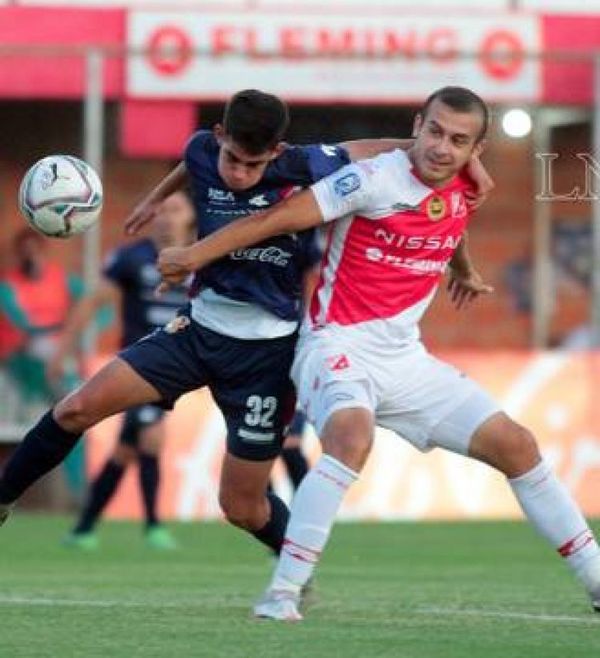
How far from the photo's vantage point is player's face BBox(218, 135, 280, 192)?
29.5ft

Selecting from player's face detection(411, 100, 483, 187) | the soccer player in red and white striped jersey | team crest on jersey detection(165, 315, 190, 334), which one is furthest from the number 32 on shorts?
player's face detection(411, 100, 483, 187)

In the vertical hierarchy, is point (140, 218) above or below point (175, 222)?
above

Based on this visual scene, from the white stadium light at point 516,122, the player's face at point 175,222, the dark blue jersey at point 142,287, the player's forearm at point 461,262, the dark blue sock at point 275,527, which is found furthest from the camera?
the white stadium light at point 516,122

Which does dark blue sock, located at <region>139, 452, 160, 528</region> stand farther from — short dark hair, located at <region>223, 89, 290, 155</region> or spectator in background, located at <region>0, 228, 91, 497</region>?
short dark hair, located at <region>223, 89, 290, 155</region>

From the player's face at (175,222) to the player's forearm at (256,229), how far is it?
17.4 ft

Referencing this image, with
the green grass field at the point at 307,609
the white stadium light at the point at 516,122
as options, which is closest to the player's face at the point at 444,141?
the green grass field at the point at 307,609

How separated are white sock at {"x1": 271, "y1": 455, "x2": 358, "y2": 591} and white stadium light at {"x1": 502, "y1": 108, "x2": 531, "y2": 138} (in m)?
11.0

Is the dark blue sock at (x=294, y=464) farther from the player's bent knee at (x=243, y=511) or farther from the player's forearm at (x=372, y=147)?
the player's forearm at (x=372, y=147)

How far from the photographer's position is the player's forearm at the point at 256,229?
8781 mm

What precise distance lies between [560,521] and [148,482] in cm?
619

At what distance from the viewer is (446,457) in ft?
59.4

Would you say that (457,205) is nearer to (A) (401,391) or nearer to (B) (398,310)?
(B) (398,310)

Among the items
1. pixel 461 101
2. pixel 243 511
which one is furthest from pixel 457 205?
pixel 243 511

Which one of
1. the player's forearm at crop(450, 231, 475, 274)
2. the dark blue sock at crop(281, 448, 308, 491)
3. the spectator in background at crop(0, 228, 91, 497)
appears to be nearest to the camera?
the player's forearm at crop(450, 231, 475, 274)
